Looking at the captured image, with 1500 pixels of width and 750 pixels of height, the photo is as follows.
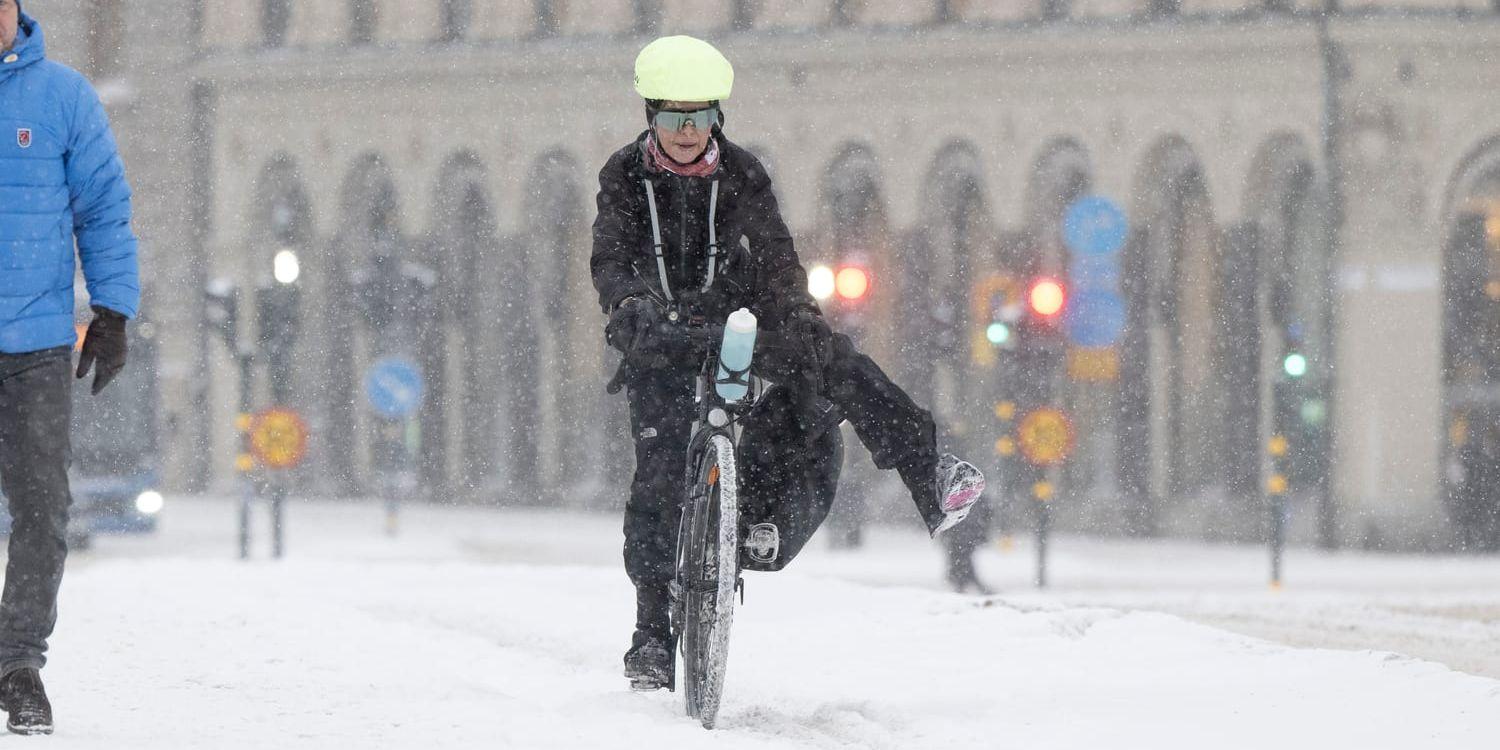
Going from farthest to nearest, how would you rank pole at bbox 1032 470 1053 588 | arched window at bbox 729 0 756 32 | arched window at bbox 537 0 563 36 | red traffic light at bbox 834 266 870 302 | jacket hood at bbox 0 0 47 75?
arched window at bbox 537 0 563 36 < arched window at bbox 729 0 756 32 < red traffic light at bbox 834 266 870 302 < pole at bbox 1032 470 1053 588 < jacket hood at bbox 0 0 47 75

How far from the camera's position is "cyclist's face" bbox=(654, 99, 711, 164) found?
24.5ft

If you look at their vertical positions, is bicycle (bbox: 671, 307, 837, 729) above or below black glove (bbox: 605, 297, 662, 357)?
below

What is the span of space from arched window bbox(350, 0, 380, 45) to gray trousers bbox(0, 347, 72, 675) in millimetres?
27800

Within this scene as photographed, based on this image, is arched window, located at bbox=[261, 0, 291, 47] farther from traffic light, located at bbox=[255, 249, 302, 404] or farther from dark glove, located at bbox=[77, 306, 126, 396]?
dark glove, located at bbox=[77, 306, 126, 396]

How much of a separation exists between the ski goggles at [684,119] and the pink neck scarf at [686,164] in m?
0.11

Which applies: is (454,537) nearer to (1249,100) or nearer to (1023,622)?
(1249,100)

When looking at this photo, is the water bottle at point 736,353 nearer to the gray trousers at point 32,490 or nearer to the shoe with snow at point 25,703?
the gray trousers at point 32,490

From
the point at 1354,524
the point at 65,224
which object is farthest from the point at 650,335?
the point at 1354,524

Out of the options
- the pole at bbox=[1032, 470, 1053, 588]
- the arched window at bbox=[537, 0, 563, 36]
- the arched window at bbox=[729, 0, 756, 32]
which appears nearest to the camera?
the pole at bbox=[1032, 470, 1053, 588]

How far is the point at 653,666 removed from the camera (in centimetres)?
795

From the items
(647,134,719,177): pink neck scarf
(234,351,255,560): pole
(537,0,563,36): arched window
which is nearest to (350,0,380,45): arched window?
(537,0,563,36): arched window

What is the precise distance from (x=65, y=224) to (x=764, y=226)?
2.03m

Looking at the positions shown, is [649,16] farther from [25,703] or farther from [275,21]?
[25,703]

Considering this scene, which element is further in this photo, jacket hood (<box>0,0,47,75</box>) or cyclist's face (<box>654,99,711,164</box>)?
cyclist's face (<box>654,99,711,164</box>)
